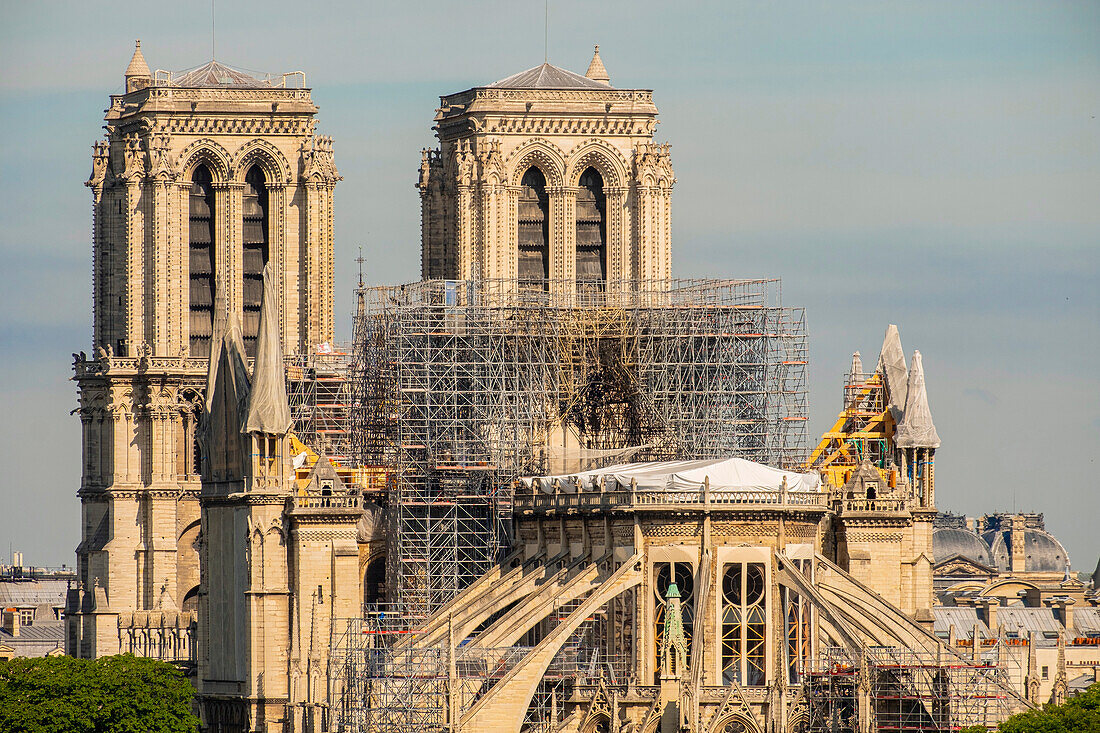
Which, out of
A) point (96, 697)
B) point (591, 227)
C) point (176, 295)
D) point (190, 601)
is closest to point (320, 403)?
point (176, 295)

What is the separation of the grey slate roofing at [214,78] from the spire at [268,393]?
1125 inches

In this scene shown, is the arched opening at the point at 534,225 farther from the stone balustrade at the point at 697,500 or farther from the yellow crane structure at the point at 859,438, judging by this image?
the stone balustrade at the point at 697,500

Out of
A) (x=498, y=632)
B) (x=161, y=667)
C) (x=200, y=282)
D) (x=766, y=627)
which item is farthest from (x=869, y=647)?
(x=200, y=282)

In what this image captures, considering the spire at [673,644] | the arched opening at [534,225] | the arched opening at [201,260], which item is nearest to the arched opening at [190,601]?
the arched opening at [201,260]

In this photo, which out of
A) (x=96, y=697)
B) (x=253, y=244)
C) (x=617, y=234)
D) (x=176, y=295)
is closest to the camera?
(x=96, y=697)

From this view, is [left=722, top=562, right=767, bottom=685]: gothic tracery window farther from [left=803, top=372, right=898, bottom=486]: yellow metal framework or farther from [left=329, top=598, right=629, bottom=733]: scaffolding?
[left=803, top=372, right=898, bottom=486]: yellow metal framework

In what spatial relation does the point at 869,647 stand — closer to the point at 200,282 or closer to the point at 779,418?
the point at 779,418

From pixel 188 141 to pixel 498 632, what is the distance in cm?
4739

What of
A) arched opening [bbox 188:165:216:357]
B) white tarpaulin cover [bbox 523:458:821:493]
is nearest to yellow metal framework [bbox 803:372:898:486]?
white tarpaulin cover [bbox 523:458:821:493]

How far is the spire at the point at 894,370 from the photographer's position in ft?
477

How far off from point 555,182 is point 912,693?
4140 centimetres

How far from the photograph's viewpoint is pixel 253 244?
6393 inches

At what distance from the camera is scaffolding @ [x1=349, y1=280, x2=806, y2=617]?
137 m

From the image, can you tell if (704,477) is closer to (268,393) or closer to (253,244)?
(268,393)
